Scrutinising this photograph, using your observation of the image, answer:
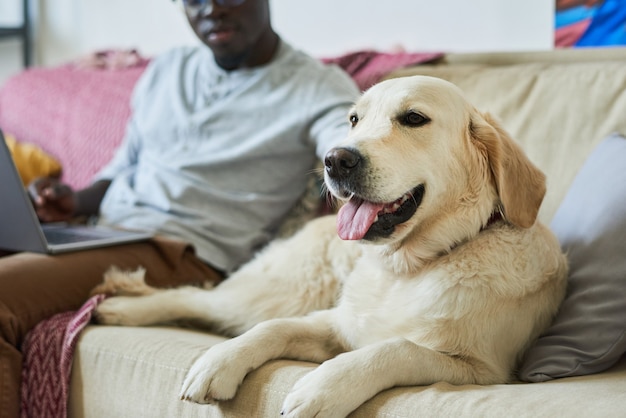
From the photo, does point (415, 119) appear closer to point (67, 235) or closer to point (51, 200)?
point (67, 235)

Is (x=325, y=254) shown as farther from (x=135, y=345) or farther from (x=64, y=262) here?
(x=64, y=262)

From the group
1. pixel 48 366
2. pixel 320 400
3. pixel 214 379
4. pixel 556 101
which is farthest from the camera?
pixel 556 101

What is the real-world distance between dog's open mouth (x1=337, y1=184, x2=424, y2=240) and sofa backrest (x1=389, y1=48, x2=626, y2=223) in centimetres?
52

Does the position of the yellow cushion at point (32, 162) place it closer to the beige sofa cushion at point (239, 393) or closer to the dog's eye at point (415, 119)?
the beige sofa cushion at point (239, 393)

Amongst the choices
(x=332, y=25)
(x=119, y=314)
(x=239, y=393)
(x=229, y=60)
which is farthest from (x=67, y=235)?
(x=332, y=25)

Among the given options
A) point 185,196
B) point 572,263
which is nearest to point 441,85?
point 572,263

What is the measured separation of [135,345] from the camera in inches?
66.2

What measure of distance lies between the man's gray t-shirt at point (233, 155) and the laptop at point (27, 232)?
0.15 m

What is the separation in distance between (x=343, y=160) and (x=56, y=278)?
911 millimetres

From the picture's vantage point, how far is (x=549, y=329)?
1.52 m

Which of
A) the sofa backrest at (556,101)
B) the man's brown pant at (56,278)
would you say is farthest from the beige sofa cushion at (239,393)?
the sofa backrest at (556,101)

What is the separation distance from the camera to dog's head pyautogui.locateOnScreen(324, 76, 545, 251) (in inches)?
56.1

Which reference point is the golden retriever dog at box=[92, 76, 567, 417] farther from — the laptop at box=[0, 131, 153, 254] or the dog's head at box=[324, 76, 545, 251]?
the laptop at box=[0, 131, 153, 254]

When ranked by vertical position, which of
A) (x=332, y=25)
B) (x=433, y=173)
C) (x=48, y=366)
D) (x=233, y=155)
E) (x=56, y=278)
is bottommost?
(x=48, y=366)
